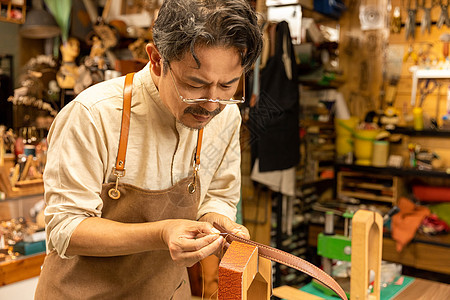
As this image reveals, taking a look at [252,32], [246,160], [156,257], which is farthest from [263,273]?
[246,160]

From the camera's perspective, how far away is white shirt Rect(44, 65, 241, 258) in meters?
1.14

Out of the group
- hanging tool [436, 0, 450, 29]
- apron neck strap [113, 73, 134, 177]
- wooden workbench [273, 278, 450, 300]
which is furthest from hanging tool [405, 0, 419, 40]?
apron neck strap [113, 73, 134, 177]

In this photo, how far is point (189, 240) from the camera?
3.28 ft

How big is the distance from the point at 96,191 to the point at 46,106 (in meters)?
2.32

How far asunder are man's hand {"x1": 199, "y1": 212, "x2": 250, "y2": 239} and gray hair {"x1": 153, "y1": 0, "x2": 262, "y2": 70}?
431 mm

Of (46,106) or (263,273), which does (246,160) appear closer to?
(46,106)

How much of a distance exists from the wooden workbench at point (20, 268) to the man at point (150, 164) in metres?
1.47

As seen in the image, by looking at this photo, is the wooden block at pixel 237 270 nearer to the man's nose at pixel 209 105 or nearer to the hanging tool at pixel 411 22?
the man's nose at pixel 209 105

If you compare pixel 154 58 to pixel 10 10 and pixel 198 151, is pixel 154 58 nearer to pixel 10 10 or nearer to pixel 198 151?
pixel 198 151

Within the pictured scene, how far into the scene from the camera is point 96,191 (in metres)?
1.18

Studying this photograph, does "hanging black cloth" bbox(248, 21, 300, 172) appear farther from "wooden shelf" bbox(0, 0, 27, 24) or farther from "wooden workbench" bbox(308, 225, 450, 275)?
"wooden shelf" bbox(0, 0, 27, 24)

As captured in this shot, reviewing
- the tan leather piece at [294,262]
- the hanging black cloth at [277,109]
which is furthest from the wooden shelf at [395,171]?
the tan leather piece at [294,262]

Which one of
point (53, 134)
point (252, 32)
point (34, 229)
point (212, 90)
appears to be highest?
point (252, 32)

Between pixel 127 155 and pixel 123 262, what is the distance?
300 mm
